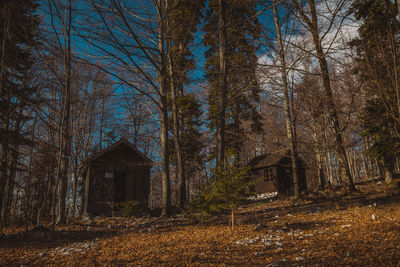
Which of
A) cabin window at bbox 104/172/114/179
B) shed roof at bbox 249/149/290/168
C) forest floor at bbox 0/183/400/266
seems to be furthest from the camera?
shed roof at bbox 249/149/290/168

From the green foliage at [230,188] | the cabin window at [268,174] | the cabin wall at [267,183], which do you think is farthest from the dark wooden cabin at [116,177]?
the cabin window at [268,174]

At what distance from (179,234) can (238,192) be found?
2026mm

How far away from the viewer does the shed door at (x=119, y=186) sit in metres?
16.1

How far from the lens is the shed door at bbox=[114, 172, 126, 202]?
52.7ft

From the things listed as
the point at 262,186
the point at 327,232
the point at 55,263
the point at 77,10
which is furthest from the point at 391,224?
the point at 262,186

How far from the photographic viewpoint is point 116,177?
55.4 ft

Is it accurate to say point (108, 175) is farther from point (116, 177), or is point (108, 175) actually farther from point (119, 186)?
point (119, 186)

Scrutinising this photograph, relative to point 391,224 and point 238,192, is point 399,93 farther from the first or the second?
point 238,192

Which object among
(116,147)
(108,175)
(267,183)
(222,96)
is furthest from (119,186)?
(267,183)

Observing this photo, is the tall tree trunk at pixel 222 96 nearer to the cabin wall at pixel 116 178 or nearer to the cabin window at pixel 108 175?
the cabin wall at pixel 116 178

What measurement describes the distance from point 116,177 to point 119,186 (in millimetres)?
711

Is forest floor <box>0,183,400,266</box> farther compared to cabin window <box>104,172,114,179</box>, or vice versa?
cabin window <box>104,172,114,179</box>

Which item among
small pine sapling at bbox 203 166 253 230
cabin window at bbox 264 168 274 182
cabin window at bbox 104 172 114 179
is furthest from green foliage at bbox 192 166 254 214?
cabin window at bbox 264 168 274 182

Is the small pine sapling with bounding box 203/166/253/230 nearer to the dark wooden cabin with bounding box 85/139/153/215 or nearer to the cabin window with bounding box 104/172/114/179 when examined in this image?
the dark wooden cabin with bounding box 85/139/153/215
